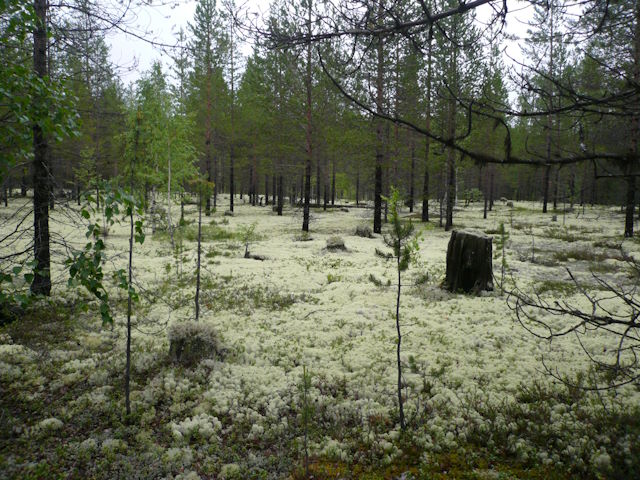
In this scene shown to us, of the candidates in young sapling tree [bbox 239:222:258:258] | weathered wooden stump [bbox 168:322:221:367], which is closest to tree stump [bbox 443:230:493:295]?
weathered wooden stump [bbox 168:322:221:367]

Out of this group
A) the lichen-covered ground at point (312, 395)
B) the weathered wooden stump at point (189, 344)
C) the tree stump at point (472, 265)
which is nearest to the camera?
the lichen-covered ground at point (312, 395)

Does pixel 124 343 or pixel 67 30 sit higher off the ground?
pixel 67 30

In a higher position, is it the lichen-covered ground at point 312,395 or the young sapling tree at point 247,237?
the young sapling tree at point 247,237

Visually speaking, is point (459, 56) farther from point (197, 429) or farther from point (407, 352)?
point (197, 429)

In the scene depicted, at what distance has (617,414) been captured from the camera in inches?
143

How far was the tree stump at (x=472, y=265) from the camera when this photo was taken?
838 cm

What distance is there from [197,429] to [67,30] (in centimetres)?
675

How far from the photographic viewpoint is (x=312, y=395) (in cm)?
455

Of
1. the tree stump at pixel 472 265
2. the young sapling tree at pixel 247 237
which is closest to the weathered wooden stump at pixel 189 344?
the tree stump at pixel 472 265

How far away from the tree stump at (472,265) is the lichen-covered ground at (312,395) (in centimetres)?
45

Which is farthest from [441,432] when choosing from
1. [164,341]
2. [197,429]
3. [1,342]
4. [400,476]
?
[1,342]

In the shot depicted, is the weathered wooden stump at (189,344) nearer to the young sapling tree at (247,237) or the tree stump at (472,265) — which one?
the tree stump at (472,265)

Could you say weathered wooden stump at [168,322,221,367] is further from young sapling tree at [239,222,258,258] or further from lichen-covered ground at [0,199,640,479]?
young sapling tree at [239,222,258,258]

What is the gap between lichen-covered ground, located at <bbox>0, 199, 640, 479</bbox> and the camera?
341 cm
